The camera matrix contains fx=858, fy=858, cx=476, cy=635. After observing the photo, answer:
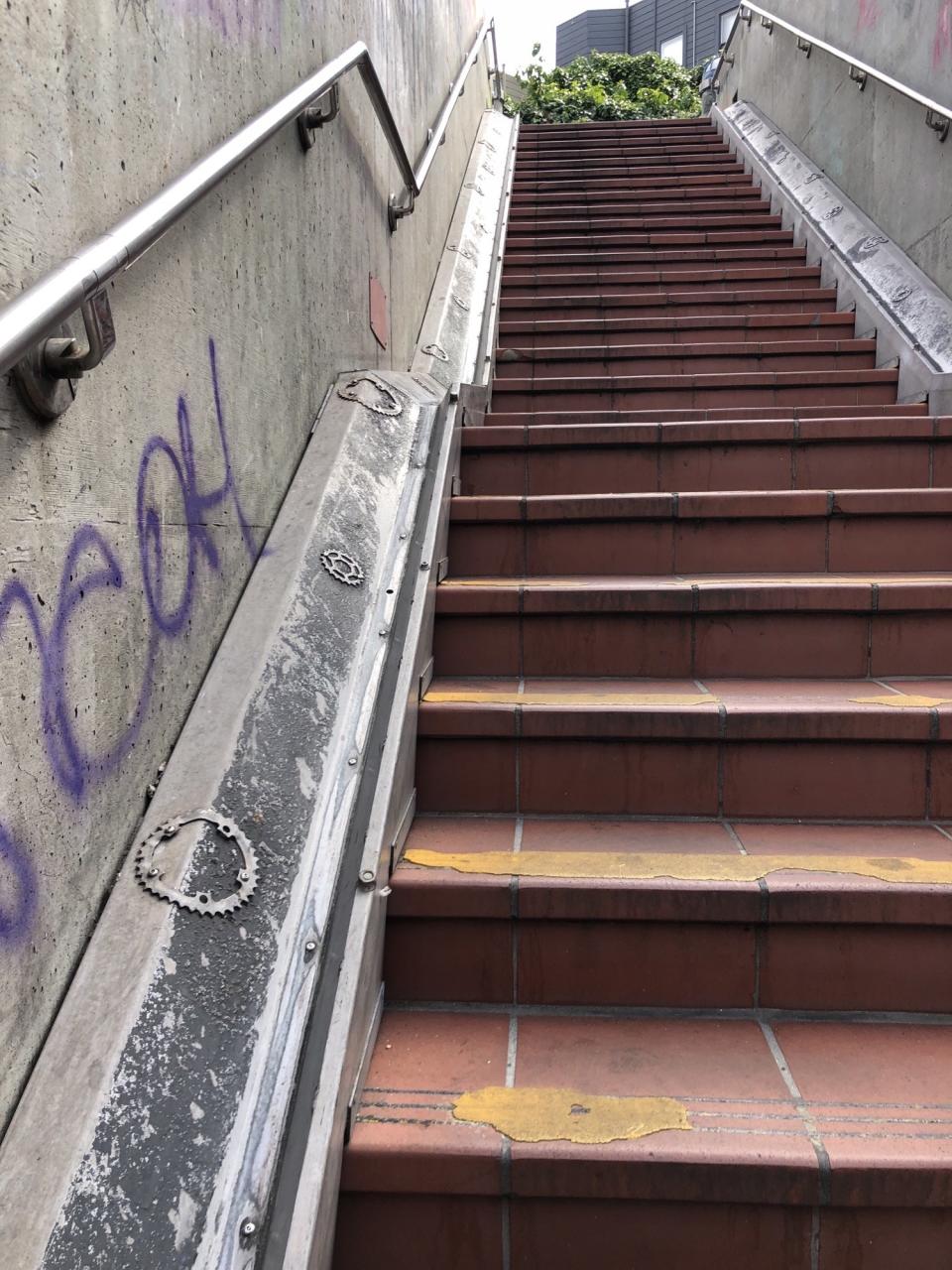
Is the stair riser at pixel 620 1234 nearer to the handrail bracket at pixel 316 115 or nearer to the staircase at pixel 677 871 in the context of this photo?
the staircase at pixel 677 871

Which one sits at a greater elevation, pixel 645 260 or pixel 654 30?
pixel 654 30

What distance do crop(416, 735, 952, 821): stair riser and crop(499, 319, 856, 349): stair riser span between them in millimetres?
3397

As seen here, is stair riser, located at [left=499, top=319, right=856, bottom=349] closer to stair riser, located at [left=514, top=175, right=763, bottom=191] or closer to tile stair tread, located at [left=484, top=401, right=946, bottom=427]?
tile stair tread, located at [left=484, top=401, right=946, bottom=427]

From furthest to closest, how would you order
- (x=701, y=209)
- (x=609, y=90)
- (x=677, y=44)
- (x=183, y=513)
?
(x=677, y=44), (x=609, y=90), (x=701, y=209), (x=183, y=513)

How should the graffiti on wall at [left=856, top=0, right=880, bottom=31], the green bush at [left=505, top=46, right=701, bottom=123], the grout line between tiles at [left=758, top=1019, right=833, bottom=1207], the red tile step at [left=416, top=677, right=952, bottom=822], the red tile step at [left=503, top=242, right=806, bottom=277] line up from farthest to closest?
the green bush at [left=505, top=46, right=701, bottom=123] → the red tile step at [left=503, top=242, right=806, bottom=277] → the graffiti on wall at [left=856, top=0, right=880, bottom=31] → the red tile step at [left=416, top=677, right=952, bottom=822] → the grout line between tiles at [left=758, top=1019, right=833, bottom=1207]

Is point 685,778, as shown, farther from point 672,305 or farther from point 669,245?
point 669,245

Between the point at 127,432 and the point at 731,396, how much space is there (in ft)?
11.2

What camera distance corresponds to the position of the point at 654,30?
35781 millimetres

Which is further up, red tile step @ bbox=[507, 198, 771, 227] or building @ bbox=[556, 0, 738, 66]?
building @ bbox=[556, 0, 738, 66]

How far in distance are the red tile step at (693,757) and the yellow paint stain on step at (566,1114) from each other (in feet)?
2.50

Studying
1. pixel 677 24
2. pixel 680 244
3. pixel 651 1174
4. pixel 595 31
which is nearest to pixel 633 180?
pixel 680 244

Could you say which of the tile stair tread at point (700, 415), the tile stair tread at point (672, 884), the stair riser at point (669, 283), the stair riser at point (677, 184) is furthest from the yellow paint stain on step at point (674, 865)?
the stair riser at point (677, 184)

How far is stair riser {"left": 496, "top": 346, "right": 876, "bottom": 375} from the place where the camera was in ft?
15.4

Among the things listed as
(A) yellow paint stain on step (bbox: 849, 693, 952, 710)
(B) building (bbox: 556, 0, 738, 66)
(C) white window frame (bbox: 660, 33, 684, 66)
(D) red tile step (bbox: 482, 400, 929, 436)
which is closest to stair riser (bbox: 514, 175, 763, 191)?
(D) red tile step (bbox: 482, 400, 929, 436)
